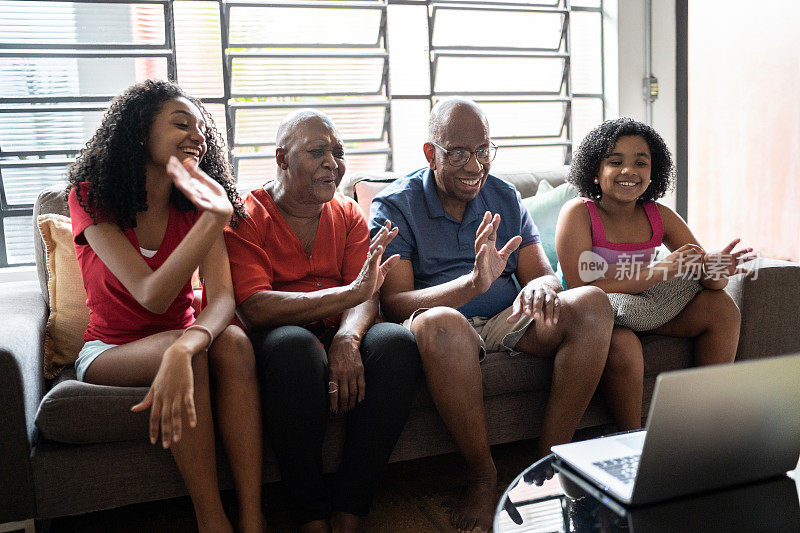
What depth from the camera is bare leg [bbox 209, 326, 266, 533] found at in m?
1.51

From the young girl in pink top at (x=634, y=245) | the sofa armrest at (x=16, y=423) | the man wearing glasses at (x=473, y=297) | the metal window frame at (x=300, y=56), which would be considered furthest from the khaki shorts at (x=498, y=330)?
the metal window frame at (x=300, y=56)

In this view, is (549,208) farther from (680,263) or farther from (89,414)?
(89,414)

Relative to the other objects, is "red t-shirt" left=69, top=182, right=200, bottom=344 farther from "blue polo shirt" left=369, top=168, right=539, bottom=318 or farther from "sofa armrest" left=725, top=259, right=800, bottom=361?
"sofa armrest" left=725, top=259, right=800, bottom=361

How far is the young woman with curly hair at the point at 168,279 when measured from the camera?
1.46 meters

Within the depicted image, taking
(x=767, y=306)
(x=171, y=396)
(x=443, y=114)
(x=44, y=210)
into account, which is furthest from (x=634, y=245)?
(x=44, y=210)

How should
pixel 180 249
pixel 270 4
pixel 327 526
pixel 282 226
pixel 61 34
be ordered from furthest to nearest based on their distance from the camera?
pixel 270 4
pixel 61 34
pixel 282 226
pixel 327 526
pixel 180 249

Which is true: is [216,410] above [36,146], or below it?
below

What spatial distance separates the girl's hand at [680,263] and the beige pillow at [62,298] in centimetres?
160

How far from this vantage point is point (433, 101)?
135 inches

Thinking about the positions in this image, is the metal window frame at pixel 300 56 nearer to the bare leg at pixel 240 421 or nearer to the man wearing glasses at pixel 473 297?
the man wearing glasses at pixel 473 297

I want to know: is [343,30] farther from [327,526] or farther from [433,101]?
[327,526]

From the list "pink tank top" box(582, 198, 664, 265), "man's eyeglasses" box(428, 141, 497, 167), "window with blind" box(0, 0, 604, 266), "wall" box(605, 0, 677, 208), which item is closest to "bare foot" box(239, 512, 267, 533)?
"man's eyeglasses" box(428, 141, 497, 167)

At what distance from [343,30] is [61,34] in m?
1.22

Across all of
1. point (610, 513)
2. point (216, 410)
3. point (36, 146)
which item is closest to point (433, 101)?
point (36, 146)
